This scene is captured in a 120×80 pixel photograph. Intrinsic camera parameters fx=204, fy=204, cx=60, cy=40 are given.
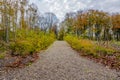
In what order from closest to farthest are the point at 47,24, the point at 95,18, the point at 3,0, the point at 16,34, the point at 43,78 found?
the point at 43,78, the point at 3,0, the point at 16,34, the point at 95,18, the point at 47,24

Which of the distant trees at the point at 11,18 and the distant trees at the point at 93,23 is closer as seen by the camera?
the distant trees at the point at 11,18

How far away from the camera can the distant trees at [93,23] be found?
50.4 meters

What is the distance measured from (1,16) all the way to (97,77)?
64.9 feet

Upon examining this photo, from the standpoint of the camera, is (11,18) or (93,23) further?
(93,23)

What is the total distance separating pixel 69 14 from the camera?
186ft

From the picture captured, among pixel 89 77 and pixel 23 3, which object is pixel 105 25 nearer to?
pixel 23 3

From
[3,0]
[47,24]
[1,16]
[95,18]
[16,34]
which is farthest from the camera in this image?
[47,24]

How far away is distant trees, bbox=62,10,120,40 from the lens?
50375 millimetres

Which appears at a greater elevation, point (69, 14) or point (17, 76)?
point (69, 14)

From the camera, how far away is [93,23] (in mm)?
51094

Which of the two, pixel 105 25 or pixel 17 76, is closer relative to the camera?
pixel 17 76

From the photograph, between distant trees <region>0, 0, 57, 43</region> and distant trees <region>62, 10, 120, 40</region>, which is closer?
distant trees <region>0, 0, 57, 43</region>

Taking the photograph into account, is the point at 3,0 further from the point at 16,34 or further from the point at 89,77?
the point at 89,77

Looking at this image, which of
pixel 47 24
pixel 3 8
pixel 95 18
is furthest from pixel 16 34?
pixel 47 24
